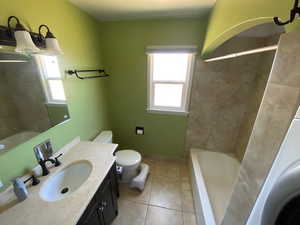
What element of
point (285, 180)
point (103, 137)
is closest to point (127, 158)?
point (103, 137)

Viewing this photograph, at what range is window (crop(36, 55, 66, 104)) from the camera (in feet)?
3.85

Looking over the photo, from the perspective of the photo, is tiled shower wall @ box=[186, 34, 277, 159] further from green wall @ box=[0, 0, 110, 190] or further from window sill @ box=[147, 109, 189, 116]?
green wall @ box=[0, 0, 110, 190]

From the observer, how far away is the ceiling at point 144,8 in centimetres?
135

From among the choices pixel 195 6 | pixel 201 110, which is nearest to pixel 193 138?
pixel 201 110

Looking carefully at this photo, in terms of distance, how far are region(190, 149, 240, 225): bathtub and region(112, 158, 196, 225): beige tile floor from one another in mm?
166

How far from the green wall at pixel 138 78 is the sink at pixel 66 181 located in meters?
1.21

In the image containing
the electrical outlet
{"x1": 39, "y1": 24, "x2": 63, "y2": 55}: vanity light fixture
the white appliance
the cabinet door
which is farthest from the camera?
the electrical outlet

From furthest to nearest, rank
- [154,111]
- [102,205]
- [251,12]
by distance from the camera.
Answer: [154,111], [102,205], [251,12]

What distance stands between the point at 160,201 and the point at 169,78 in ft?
6.00

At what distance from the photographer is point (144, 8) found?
4.87ft

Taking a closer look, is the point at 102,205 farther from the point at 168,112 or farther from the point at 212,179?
the point at 212,179

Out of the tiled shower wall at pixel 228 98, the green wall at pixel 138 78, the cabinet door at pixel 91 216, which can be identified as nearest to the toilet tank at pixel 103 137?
the green wall at pixel 138 78

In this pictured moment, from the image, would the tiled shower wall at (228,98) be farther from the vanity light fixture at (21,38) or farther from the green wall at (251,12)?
the vanity light fixture at (21,38)

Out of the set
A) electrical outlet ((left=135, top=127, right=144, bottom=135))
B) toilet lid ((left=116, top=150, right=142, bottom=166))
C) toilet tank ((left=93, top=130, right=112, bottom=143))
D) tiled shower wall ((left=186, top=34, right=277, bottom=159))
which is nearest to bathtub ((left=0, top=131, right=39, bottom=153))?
toilet tank ((left=93, top=130, right=112, bottom=143))
